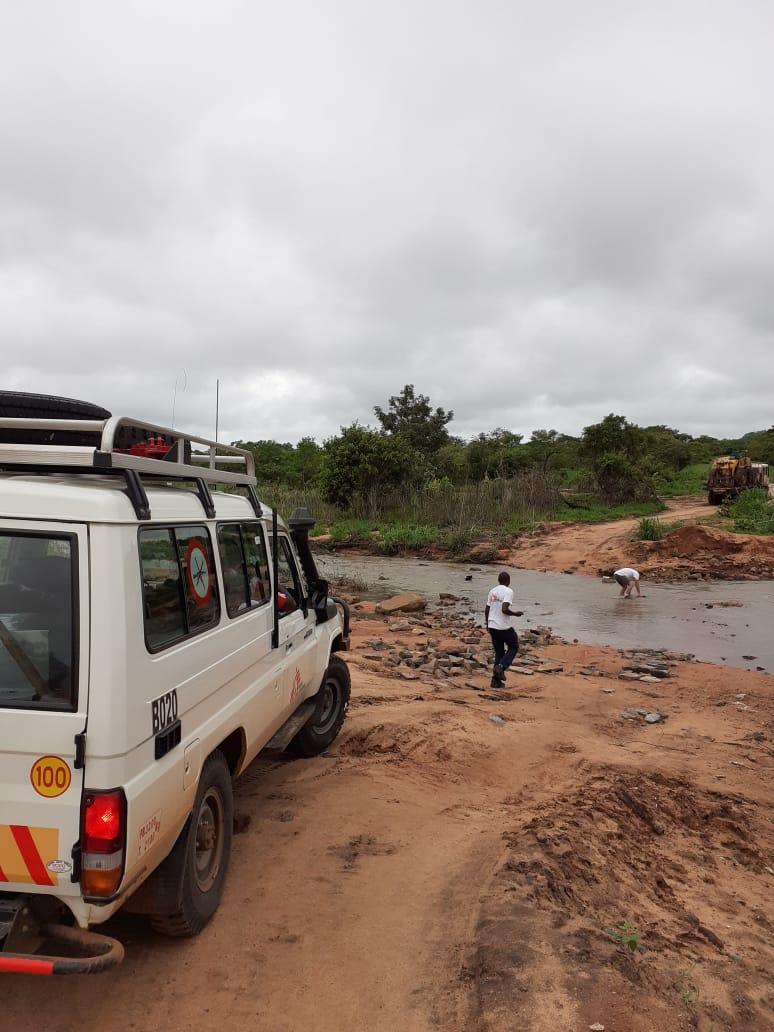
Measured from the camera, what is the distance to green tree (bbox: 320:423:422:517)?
33125 millimetres

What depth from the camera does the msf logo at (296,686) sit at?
482cm

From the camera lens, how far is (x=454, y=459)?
41.4 meters

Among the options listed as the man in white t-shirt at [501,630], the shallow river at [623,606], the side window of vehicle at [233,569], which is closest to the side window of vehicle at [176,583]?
the side window of vehicle at [233,569]

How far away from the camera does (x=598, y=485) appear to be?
34844 millimetres

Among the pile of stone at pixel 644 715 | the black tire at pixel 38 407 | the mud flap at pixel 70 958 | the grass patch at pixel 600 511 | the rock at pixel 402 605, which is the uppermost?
the black tire at pixel 38 407

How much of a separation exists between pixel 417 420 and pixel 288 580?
45182 mm

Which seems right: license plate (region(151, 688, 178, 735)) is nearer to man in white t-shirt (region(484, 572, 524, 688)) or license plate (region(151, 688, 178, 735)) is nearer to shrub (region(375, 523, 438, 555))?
man in white t-shirt (region(484, 572, 524, 688))

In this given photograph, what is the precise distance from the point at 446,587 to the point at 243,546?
54.1 feet

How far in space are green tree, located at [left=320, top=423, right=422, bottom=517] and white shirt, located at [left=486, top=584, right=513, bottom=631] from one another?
23876 millimetres

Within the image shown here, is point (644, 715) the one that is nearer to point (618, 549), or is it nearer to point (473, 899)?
point (473, 899)

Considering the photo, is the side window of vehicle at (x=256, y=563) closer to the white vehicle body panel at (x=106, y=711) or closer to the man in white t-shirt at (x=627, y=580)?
the white vehicle body panel at (x=106, y=711)

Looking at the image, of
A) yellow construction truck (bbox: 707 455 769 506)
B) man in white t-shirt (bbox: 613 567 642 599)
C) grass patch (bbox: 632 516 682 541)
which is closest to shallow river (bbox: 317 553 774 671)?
man in white t-shirt (bbox: 613 567 642 599)

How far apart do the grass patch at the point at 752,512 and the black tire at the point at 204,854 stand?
979 inches

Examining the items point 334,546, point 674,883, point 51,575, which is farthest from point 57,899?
point 334,546
